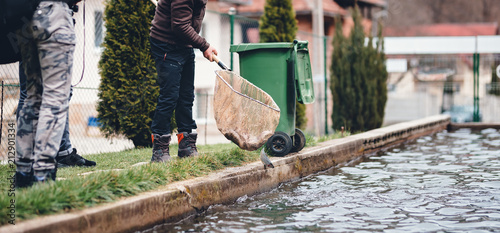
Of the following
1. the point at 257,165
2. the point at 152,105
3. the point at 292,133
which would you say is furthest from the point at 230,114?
the point at 152,105

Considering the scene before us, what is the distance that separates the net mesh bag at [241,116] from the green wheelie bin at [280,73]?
0.98 m

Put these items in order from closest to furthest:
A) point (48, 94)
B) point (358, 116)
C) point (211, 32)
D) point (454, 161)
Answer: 1. point (48, 94)
2. point (454, 161)
3. point (358, 116)
4. point (211, 32)

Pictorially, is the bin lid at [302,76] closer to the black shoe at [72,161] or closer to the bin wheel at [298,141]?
the bin wheel at [298,141]

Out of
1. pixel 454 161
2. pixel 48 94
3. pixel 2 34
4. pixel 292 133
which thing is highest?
pixel 2 34

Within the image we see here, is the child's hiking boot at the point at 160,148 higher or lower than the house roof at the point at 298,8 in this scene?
lower

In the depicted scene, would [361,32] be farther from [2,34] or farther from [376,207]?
[2,34]

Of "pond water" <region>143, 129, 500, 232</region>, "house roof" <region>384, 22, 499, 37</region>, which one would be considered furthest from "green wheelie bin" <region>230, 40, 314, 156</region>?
"house roof" <region>384, 22, 499, 37</region>

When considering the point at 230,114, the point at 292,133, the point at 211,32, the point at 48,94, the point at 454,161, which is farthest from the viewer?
the point at 211,32

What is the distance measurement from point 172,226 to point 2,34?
1657mm

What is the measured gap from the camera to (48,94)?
3.94 meters

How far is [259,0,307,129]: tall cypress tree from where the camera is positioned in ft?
37.9

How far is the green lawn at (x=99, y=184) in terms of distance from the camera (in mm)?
3295

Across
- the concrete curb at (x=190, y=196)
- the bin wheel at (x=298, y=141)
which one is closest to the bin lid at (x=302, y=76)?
the bin wheel at (x=298, y=141)

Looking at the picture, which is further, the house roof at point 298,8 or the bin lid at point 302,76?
the house roof at point 298,8
